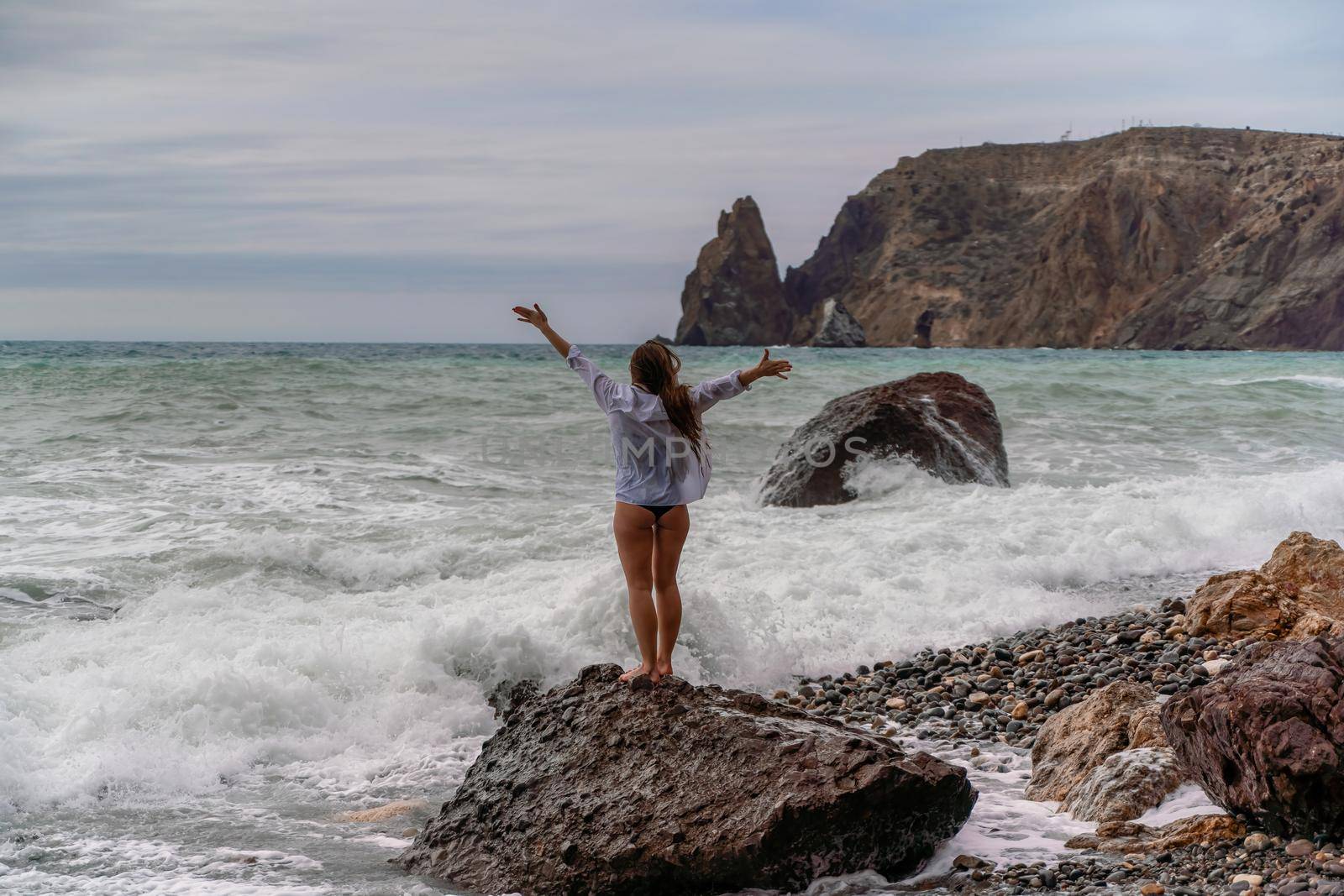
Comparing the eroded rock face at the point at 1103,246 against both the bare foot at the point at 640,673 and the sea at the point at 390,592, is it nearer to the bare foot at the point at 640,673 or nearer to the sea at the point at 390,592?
the sea at the point at 390,592

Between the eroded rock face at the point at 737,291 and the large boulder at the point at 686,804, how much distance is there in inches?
5017

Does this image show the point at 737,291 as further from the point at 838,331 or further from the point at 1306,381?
the point at 1306,381

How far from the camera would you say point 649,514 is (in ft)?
15.2

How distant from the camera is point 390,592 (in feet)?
28.2

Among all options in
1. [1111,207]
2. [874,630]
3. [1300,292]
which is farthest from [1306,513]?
[1111,207]

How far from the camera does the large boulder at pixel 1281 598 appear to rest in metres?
6.50

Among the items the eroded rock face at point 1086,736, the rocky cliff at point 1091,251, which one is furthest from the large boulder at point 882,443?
the rocky cliff at point 1091,251

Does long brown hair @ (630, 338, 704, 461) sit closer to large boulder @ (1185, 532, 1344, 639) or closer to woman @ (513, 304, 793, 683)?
woman @ (513, 304, 793, 683)

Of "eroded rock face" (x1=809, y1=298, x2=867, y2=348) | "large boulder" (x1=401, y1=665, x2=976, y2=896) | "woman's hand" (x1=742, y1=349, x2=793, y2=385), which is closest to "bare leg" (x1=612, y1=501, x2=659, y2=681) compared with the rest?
"large boulder" (x1=401, y1=665, x2=976, y2=896)

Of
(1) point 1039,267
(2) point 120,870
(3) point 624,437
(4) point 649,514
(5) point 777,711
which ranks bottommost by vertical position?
(2) point 120,870

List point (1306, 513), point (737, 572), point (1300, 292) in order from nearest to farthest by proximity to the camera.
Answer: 1. point (737, 572)
2. point (1306, 513)
3. point (1300, 292)

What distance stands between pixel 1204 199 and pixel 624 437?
4699 inches

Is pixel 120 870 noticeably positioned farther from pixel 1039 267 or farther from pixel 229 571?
pixel 1039 267

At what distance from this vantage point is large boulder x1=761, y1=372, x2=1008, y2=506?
1220 cm
